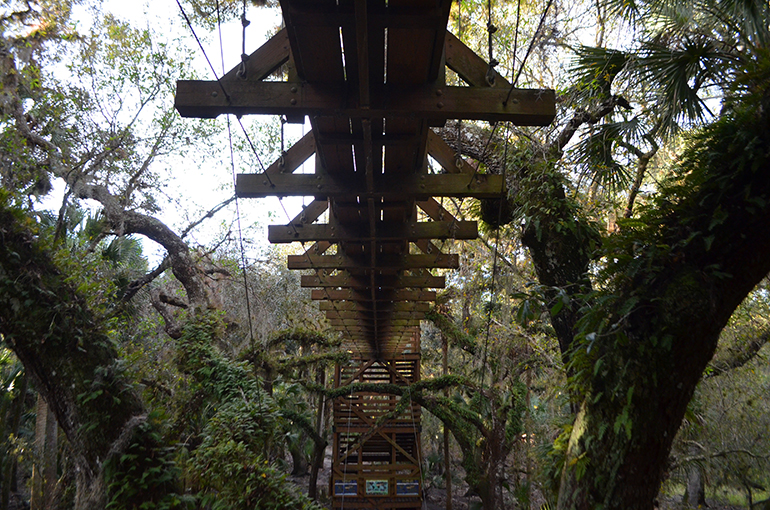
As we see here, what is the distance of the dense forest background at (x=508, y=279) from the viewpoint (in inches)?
87.9

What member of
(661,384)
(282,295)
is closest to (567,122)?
(661,384)

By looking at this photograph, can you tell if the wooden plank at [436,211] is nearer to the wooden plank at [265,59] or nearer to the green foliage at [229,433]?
the wooden plank at [265,59]

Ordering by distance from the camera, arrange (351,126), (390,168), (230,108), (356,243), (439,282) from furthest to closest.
Answer: (439,282), (356,243), (390,168), (351,126), (230,108)

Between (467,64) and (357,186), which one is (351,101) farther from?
(357,186)

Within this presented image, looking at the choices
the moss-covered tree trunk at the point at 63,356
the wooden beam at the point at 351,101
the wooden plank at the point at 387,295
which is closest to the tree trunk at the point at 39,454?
the moss-covered tree trunk at the point at 63,356

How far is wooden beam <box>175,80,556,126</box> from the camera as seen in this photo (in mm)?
2178

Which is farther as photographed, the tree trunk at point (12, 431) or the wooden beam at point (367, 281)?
the tree trunk at point (12, 431)

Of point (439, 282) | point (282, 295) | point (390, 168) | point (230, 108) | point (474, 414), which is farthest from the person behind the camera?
point (282, 295)

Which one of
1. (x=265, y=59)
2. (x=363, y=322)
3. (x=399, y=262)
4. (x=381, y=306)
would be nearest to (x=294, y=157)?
(x=265, y=59)

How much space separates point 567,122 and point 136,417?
4604 mm

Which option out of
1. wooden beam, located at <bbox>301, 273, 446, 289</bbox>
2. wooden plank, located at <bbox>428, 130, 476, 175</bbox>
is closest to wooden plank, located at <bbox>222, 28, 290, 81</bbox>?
wooden plank, located at <bbox>428, 130, 476, 175</bbox>

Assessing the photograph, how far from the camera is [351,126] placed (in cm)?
262

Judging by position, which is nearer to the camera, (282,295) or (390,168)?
(390,168)

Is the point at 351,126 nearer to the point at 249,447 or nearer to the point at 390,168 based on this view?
the point at 390,168
